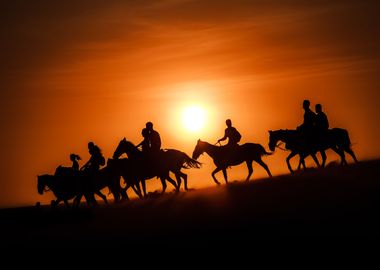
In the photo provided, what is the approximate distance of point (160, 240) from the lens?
62.1ft

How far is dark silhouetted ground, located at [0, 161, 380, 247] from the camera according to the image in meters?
18.7

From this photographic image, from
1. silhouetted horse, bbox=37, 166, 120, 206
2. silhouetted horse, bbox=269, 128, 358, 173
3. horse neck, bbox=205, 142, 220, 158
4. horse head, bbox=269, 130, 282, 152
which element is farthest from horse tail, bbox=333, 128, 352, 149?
silhouetted horse, bbox=37, 166, 120, 206

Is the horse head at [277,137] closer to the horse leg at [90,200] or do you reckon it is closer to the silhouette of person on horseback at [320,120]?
the silhouette of person on horseback at [320,120]

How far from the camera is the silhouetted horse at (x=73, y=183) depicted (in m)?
32.4

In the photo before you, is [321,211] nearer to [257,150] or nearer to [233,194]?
[233,194]

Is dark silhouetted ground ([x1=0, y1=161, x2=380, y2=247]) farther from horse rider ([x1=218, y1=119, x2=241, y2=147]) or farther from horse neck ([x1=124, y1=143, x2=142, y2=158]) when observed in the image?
horse rider ([x1=218, y1=119, x2=241, y2=147])

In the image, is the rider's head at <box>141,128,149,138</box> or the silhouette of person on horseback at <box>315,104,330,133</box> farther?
the silhouette of person on horseback at <box>315,104,330,133</box>

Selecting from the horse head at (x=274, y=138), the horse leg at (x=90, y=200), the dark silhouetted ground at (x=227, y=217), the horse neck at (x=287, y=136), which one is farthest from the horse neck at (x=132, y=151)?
the horse neck at (x=287, y=136)

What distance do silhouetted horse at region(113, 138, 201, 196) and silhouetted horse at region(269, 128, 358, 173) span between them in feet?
11.9

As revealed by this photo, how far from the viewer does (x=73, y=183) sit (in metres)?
32.4

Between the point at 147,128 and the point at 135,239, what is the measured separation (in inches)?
477

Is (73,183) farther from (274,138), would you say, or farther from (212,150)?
(274,138)

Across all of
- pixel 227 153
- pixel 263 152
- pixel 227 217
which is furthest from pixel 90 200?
pixel 227 217

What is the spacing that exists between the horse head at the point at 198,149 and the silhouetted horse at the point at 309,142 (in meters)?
2.71
